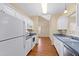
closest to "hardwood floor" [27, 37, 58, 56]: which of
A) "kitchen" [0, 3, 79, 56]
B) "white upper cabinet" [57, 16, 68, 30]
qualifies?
"kitchen" [0, 3, 79, 56]

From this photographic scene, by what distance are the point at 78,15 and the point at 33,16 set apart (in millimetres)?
7621

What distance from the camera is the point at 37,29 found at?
9547 mm

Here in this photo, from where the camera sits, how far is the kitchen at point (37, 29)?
6.72 ft

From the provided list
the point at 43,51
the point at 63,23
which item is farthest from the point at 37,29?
the point at 43,51

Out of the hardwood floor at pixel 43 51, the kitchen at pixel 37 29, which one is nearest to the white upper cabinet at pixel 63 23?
the kitchen at pixel 37 29

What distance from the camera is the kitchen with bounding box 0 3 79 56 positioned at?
2049 millimetres

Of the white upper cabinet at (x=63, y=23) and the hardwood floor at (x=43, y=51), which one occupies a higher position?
the white upper cabinet at (x=63, y=23)

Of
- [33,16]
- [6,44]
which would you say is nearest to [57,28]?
[33,16]

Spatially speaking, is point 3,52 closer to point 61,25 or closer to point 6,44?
point 6,44

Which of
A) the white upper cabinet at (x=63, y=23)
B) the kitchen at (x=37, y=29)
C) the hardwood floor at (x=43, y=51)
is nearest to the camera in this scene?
the kitchen at (x=37, y=29)

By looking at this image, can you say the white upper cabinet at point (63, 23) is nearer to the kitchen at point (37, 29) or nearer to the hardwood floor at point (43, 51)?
the kitchen at point (37, 29)

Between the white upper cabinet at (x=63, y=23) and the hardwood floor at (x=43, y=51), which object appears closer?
the hardwood floor at (x=43, y=51)

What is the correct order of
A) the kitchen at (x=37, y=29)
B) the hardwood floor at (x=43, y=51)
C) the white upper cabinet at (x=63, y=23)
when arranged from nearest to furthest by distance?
the kitchen at (x=37, y=29) < the hardwood floor at (x=43, y=51) < the white upper cabinet at (x=63, y=23)

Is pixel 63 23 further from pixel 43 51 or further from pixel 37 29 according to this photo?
pixel 37 29
